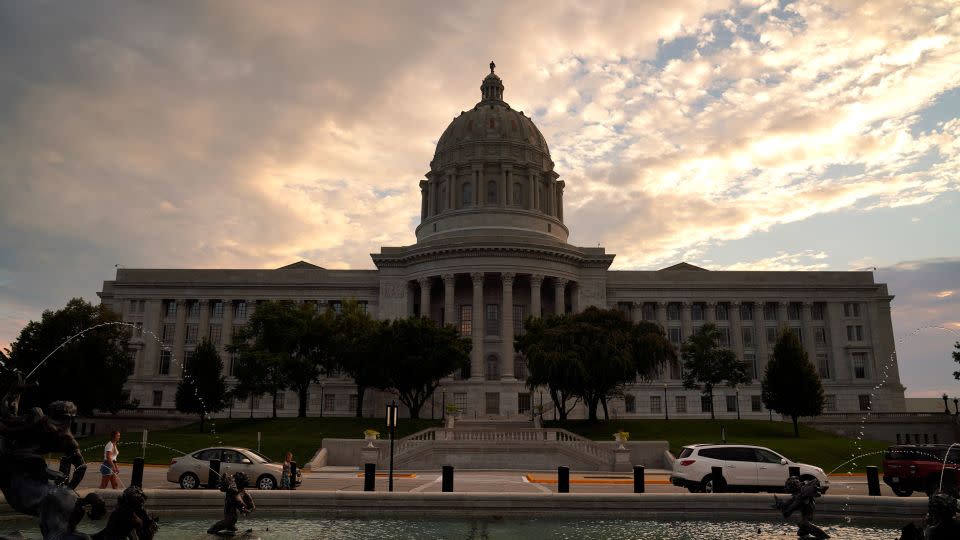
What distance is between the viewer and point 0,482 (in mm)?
10039

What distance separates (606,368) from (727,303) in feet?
125

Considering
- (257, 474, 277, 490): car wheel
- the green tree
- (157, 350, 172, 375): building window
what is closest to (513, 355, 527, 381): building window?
the green tree

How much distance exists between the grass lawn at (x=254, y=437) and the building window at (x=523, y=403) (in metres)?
13.6

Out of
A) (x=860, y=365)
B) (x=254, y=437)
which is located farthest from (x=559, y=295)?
(x=860, y=365)

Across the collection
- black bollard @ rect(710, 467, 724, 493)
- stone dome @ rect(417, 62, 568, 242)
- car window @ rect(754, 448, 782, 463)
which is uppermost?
stone dome @ rect(417, 62, 568, 242)

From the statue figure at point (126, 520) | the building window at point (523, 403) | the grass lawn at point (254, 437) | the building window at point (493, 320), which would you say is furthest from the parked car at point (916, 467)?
the building window at point (493, 320)

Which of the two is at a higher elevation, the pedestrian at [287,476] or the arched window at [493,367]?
the arched window at [493,367]

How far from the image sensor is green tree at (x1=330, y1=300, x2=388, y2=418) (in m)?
58.2

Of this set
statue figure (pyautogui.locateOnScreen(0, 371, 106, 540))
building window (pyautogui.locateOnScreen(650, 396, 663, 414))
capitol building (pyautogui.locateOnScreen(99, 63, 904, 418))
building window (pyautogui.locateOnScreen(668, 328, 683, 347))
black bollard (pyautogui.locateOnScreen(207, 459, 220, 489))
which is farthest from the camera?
building window (pyautogui.locateOnScreen(668, 328, 683, 347))

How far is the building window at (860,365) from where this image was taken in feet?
264

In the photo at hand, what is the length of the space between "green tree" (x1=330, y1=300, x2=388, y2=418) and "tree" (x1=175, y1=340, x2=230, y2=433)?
1034 centimetres

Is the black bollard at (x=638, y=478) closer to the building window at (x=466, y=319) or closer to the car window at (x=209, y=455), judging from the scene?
the car window at (x=209, y=455)

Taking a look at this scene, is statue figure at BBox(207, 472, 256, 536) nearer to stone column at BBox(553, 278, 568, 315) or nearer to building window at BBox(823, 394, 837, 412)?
stone column at BBox(553, 278, 568, 315)

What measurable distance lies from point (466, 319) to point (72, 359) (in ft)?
125
